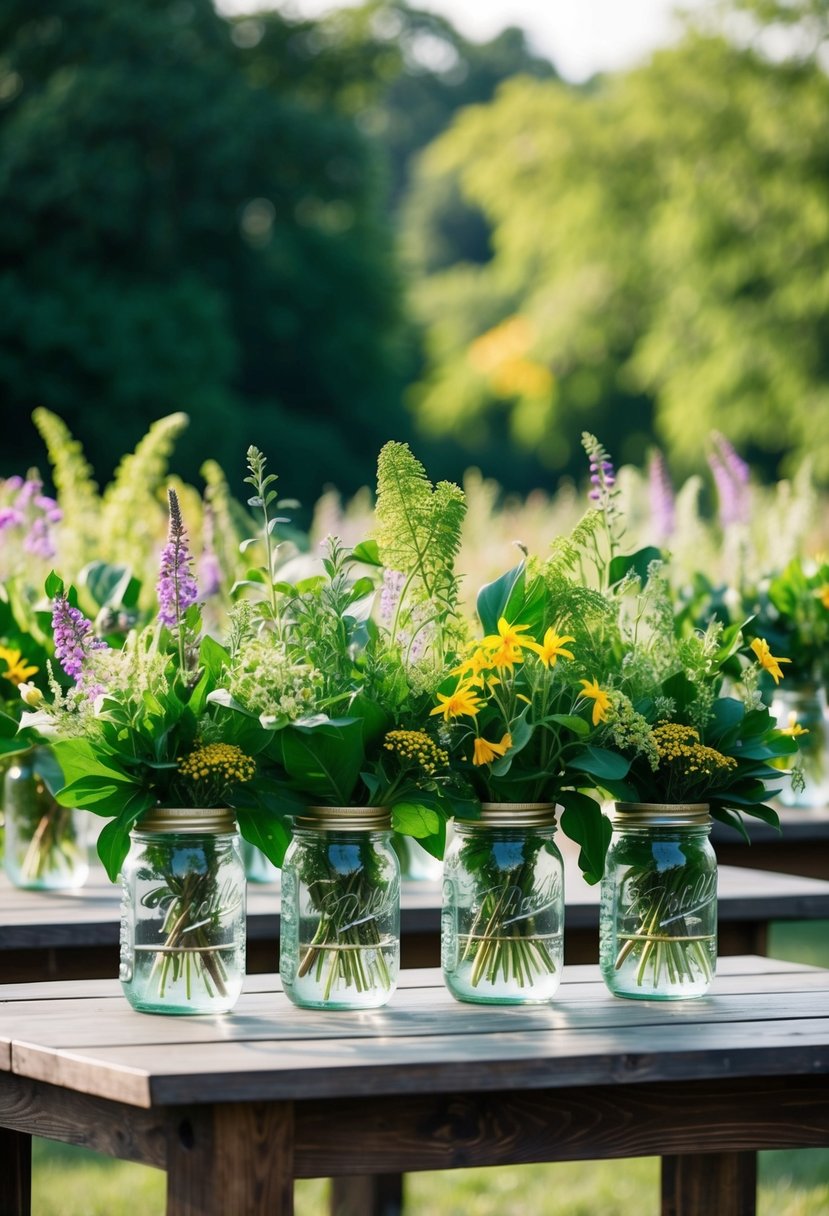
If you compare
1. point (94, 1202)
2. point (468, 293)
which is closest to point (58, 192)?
point (468, 293)

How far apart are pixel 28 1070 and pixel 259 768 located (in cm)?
42

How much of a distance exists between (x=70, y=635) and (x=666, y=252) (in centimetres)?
2270

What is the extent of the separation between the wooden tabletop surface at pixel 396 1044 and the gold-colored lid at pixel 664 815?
216mm

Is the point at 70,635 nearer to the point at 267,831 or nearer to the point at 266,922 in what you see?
the point at 267,831

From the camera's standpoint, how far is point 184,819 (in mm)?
1985

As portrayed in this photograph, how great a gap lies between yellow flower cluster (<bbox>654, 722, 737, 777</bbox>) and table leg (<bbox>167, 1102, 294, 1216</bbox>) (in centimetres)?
63

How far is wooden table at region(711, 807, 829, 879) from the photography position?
12.7 feet

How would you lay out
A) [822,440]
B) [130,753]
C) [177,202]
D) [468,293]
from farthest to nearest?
1. [468,293]
2. [177,202]
3. [822,440]
4. [130,753]

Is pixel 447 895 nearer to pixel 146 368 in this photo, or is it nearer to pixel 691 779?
pixel 691 779

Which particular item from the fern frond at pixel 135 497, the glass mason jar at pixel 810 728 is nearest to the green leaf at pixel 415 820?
the fern frond at pixel 135 497

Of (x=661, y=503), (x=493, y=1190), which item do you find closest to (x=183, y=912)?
(x=661, y=503)

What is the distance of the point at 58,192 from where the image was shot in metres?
23.2

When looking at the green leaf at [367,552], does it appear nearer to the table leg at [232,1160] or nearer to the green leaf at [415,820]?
the green leaf at [415,820]

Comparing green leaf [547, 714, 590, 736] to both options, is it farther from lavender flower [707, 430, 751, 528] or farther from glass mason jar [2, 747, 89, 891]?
lavender flower [707, 430, 751, 528]
